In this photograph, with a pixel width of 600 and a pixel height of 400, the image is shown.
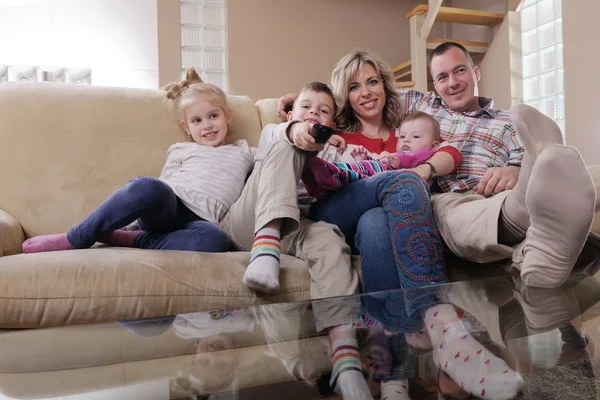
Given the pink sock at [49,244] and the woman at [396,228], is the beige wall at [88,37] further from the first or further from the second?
the woman at [396,228]

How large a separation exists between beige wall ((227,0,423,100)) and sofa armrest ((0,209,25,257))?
2.75 meters

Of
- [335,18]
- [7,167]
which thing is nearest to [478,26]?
[335,18]

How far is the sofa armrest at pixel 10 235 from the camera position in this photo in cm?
126

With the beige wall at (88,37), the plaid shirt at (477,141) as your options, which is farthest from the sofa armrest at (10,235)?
the beige wall at (88,37)

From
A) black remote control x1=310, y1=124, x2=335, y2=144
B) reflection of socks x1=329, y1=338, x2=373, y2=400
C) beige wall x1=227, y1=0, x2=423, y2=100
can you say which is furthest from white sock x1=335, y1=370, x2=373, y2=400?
beige wall x1=227, y1=0, x2=423, y2=100

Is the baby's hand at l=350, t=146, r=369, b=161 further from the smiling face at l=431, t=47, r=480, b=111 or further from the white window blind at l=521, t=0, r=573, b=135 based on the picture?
the white window blind at l=521, t=0, r=573, b=135

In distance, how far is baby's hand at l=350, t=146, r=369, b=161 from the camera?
1.48 m

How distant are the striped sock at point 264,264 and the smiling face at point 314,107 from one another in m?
0.50

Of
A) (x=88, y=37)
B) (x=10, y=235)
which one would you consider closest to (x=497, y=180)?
(x=10, y=235)

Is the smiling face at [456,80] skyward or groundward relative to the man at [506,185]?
skyward

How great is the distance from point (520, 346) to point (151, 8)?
3.62 m

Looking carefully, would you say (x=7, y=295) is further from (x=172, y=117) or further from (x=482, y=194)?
(x=482, y=194)

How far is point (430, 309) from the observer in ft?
2.24

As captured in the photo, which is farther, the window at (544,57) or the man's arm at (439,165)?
the window at (544,57)
